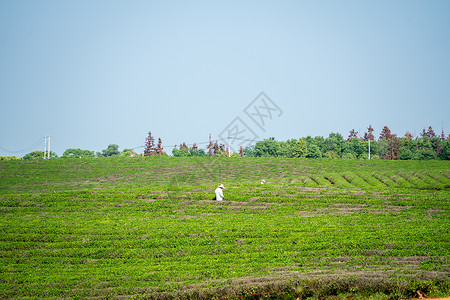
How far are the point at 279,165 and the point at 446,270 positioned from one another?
54.5 meters

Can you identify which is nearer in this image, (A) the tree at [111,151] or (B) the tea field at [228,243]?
(B) the tea field at [228,243]

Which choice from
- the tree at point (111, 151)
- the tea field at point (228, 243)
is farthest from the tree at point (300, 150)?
the tree at point (111, 151)

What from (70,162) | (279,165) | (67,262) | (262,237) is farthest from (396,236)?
(70,162)

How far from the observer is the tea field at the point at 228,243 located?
13.6 m

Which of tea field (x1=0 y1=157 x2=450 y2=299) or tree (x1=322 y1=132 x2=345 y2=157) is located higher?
tree (x1=322 y1=132 x2=345 y2=157)

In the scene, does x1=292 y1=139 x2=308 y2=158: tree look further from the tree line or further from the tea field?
the tea field

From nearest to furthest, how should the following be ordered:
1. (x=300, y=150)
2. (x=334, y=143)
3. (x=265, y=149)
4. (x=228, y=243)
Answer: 1. (x=228, y=243)
2. (x=300, y=150)
3. (x=265, y=149)
4. (x=334, y=143)

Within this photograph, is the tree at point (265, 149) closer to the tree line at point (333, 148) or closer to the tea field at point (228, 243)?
the tree line at point (333, 148)

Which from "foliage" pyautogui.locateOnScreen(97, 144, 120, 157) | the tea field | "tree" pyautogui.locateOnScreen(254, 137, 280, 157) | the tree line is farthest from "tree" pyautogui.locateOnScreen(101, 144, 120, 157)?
the tea field

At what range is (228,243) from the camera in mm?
20219

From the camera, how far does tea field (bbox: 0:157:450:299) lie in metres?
13.6

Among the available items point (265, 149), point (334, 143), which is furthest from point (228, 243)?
point (334, 143)

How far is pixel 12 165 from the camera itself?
205ft

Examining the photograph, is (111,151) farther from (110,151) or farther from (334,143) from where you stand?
(334,143)
